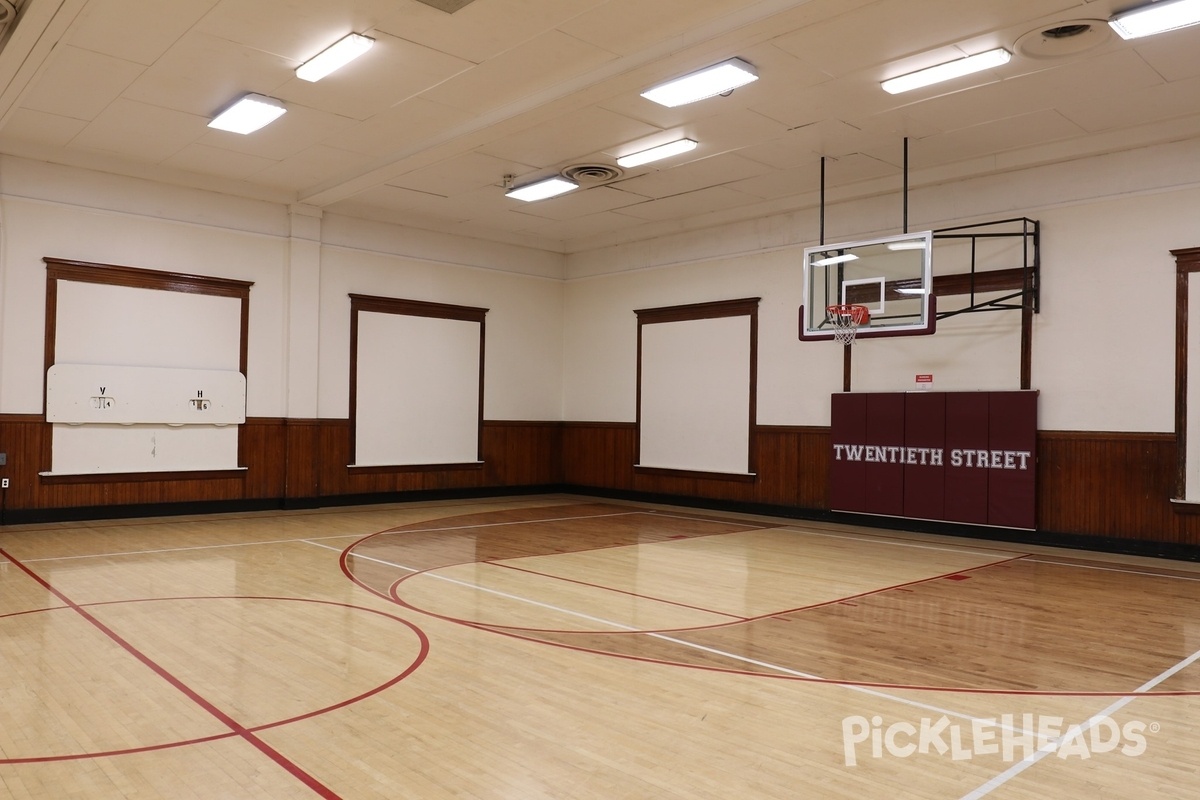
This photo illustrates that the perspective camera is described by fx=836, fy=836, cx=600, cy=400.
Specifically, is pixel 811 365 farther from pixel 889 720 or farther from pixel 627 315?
pixel 889 720

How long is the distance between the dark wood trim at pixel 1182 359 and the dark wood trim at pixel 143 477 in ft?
32.8

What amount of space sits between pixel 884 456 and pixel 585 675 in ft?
21.6

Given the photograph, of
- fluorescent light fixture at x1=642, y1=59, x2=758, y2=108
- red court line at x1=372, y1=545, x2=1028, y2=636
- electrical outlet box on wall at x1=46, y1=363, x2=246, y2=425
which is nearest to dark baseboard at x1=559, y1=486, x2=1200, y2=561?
red court line at x1=372, y1=545, x2=1028, y2=636

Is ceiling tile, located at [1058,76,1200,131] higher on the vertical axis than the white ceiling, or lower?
higher

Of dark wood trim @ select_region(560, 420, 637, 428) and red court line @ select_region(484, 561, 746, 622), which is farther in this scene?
dark wood trim @ select_region(560, 420, 637, 428)

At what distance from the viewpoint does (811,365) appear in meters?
10.4

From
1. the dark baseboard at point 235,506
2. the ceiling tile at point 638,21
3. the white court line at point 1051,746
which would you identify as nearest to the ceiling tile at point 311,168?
the ceiling tile at point 638,21

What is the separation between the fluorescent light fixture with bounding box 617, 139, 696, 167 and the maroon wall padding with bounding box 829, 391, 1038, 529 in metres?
3.57

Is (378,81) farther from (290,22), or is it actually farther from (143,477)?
(143,477)

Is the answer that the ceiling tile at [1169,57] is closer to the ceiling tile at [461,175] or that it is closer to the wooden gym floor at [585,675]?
the wooden gym floor at [585,675]

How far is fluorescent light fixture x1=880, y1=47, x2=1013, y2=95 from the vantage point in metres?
6.31

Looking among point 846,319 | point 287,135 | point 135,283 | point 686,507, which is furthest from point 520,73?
point 686,507

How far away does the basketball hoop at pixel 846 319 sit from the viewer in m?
8.29

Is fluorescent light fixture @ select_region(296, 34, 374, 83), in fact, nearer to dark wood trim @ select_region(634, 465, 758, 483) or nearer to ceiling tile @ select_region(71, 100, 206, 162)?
ceiling tile @ select_region(71, 100, 206, 162)
